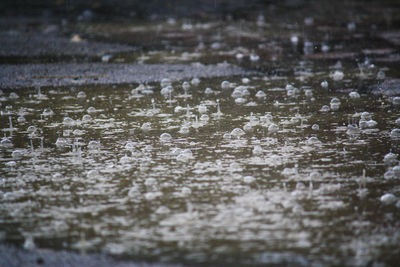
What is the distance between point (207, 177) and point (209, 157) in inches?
16.5

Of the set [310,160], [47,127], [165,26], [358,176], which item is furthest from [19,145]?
[165,26]

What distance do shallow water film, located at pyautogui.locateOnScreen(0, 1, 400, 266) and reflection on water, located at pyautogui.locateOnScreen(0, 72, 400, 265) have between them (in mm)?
11

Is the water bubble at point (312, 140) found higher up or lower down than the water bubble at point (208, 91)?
lower down

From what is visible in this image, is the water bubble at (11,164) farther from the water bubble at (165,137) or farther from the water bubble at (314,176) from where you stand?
the water bubble at (314,176)

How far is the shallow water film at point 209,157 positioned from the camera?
2709mm

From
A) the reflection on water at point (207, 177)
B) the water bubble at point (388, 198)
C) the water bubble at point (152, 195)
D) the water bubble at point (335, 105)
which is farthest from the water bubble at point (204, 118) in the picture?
the water bubble at point (388, 198)

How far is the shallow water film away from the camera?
271 cm

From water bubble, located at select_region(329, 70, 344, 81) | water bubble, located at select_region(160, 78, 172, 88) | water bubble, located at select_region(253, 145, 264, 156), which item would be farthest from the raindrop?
water bubble, located at select_region(160, 78, 172, 88)

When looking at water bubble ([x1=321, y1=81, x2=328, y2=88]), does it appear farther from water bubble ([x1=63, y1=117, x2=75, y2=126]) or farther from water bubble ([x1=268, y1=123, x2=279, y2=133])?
water bubble ([x1=63, y1=117, x2=75, y2=126])

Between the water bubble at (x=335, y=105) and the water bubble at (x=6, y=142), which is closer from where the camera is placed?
the water bubble at (x=6, y=142)

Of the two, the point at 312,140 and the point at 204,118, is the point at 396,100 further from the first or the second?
the point at 204,118

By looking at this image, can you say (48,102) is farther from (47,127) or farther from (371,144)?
(371,144)

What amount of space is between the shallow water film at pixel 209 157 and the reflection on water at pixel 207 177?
0.04 ft

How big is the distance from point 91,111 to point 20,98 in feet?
3.36
